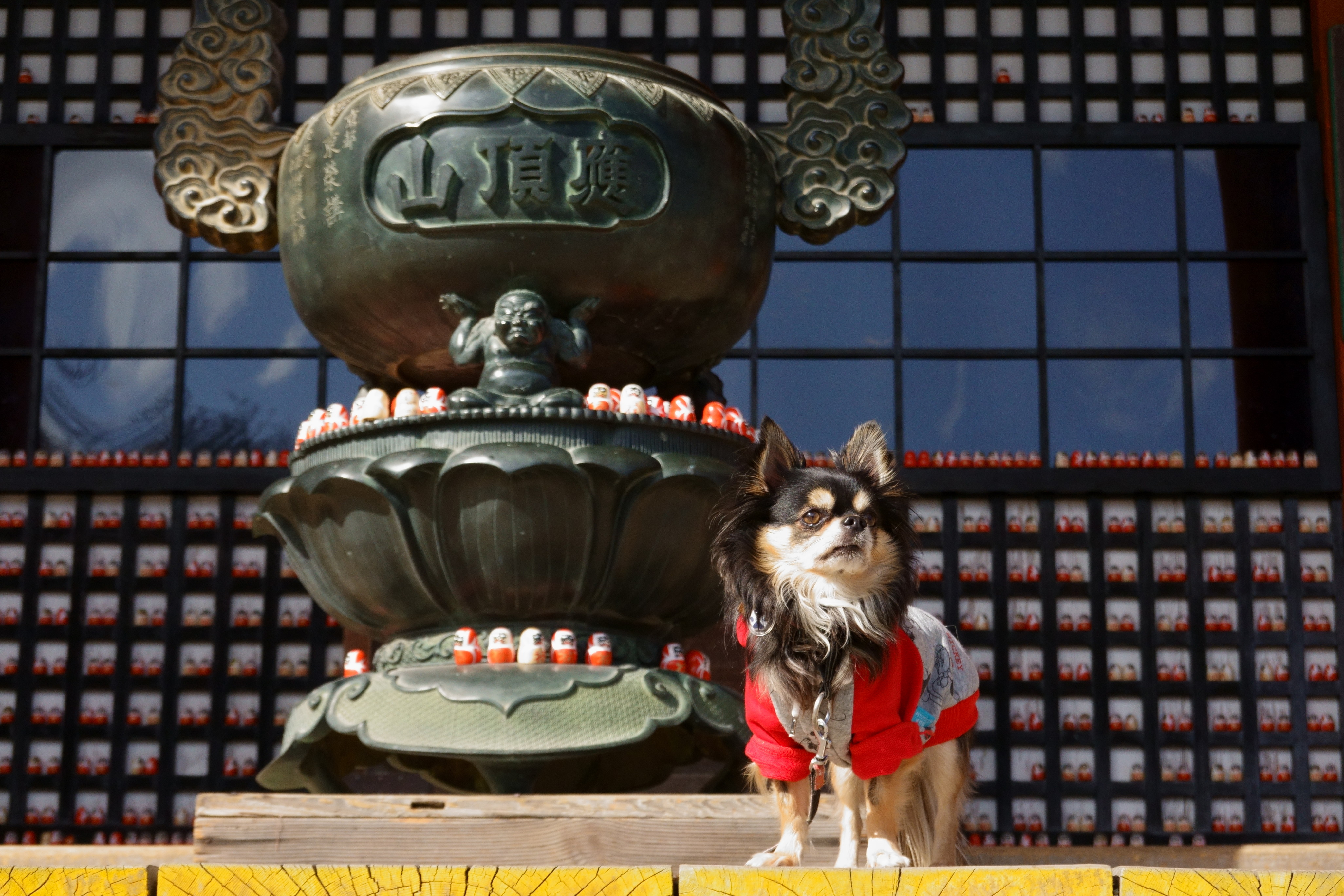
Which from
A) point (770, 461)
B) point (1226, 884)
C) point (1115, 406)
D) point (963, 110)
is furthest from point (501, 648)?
point (963, 110)

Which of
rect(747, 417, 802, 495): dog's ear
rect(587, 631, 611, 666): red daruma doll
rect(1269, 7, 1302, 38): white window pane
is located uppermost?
rect(1269, 7, 1302, 38): white window pane

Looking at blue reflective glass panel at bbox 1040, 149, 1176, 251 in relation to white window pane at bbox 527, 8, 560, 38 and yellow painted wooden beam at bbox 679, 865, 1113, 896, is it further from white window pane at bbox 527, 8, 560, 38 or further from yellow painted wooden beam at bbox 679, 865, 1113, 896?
yellow painted wooden beam at bbox 679, 865, 1113, 896

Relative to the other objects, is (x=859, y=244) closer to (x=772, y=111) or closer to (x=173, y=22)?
(x=772, y=111)

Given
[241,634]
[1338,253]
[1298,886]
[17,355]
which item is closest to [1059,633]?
[1338,253]

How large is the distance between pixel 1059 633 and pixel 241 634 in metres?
4.11

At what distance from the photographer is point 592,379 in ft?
15.7

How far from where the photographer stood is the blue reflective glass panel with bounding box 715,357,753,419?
28.4 feet

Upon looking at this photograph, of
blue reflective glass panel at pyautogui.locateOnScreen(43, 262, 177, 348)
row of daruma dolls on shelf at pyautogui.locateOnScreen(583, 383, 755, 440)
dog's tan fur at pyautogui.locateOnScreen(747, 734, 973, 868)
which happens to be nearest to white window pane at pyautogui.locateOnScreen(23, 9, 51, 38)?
blue reflective glass panel at pyautogui.locateOnScreen(43, 262, 177, 348)

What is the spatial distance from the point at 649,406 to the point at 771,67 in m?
5.19

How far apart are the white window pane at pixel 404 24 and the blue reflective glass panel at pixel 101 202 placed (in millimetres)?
1447

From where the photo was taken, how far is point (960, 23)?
30.2 ft

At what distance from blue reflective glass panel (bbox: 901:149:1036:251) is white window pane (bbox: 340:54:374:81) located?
2887mm

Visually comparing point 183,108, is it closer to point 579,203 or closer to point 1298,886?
point 579,203

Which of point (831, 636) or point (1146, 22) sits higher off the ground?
point (1146, 22)
